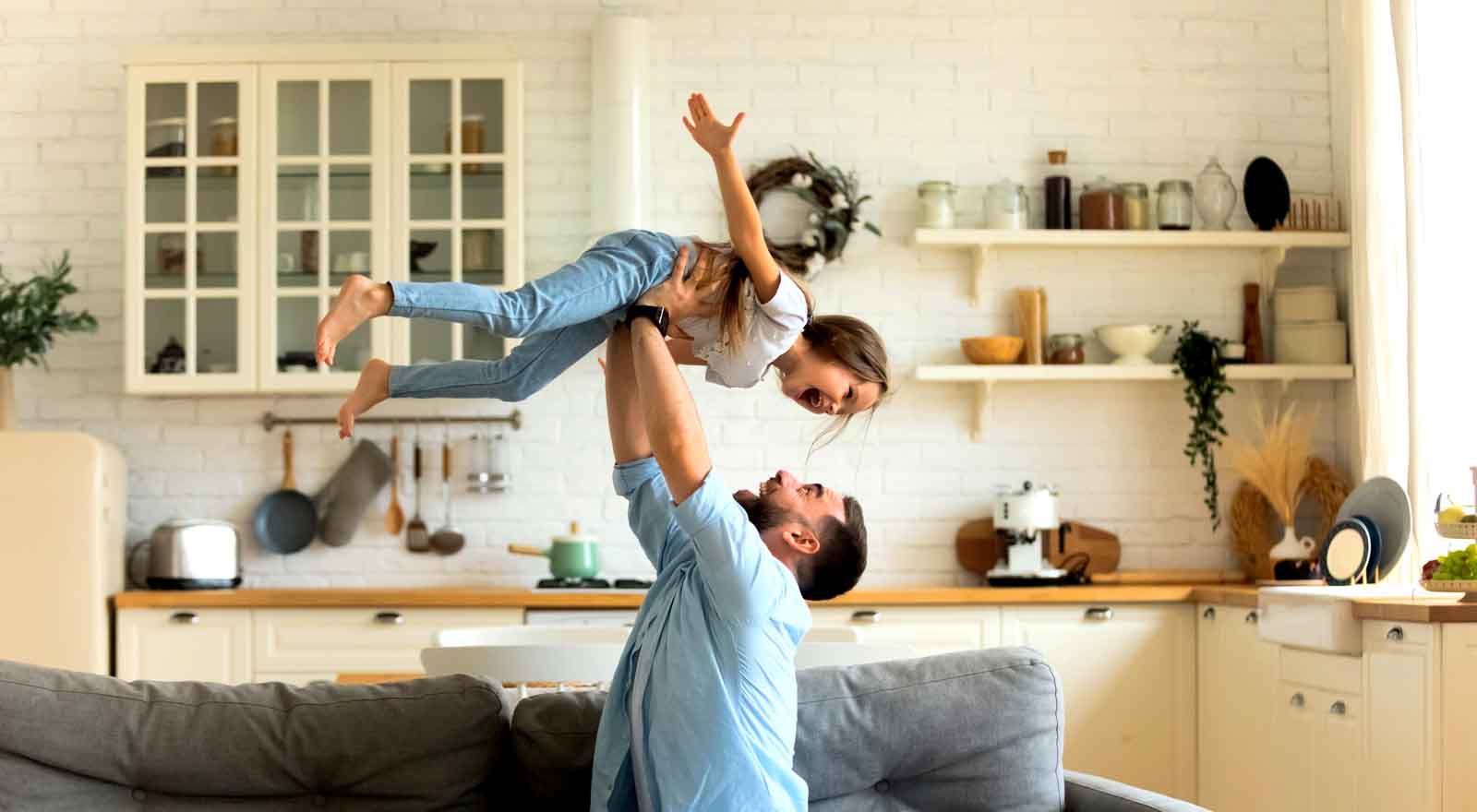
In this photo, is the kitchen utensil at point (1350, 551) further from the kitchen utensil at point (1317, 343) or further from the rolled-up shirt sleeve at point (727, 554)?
the rolled-up shirt sleeve at point (727, 554)

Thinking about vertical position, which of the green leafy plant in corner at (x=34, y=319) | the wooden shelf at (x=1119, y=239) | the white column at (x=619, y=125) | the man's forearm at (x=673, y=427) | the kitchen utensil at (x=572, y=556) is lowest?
the kitchen utensil at (x=572, y=556)

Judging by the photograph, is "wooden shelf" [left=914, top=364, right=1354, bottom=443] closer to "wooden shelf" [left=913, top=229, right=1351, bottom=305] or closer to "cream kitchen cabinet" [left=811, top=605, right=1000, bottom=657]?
"wooden shelf" [left=913, top=229, right=1351, bottom=305]

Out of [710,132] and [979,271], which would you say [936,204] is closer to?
[979,271]

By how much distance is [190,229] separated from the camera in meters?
5.64

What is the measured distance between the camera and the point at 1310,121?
6.04 m

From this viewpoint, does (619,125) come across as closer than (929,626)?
No

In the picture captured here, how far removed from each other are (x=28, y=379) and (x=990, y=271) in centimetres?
354

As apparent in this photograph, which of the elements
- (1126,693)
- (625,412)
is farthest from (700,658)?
(1126,693)

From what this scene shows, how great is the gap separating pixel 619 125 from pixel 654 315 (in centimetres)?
342

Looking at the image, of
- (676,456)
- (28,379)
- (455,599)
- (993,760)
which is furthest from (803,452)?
(676,456)

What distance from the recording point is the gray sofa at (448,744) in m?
2.46

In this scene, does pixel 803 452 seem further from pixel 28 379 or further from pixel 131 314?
pixel 28 379

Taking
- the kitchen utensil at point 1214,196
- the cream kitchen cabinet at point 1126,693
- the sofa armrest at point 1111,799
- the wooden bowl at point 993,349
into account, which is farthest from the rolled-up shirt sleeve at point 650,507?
the kitchen utensil at point 1214,196

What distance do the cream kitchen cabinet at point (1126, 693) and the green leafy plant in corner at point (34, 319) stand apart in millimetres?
3392
